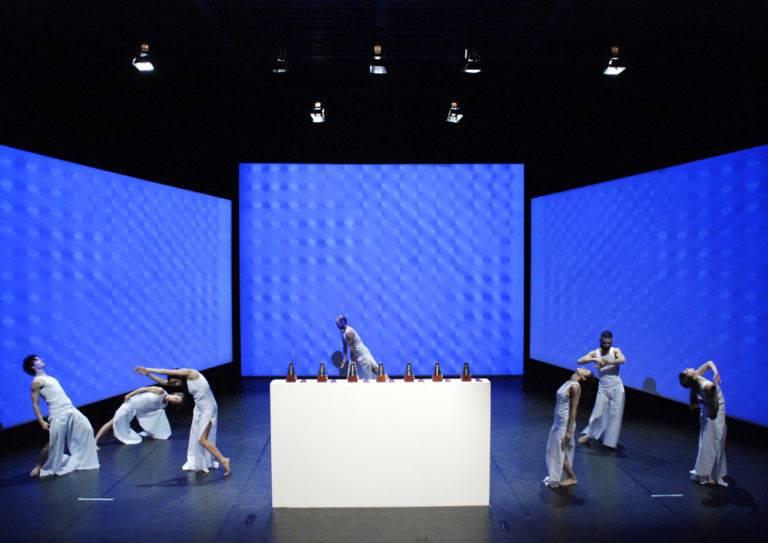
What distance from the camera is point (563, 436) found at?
4809mm

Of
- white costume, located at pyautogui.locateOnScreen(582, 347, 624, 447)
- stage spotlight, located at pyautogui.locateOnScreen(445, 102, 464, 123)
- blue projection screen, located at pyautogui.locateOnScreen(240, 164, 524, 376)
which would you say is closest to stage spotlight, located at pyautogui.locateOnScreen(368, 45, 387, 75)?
stage spotlight, located at pyautogui.locateOnScreen(445, 102, 464, 123)

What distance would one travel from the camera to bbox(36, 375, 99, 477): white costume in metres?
5.15

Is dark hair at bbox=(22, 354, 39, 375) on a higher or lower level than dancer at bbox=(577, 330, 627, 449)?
higher

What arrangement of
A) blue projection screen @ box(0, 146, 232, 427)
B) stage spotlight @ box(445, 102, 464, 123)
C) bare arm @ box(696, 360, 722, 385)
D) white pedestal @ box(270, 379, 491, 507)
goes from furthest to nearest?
stage spotlight @ box(445, 102, 464, 123) < blue projection screen @ box(0, 146, 232, 427) < bare arm @ box(696, 360, 722, 385) < white pedestal @ box(270, 379, 491, 507)

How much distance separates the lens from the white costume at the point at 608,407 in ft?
19.6

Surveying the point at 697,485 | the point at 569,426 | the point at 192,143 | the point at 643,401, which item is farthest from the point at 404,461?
the point at 192,143

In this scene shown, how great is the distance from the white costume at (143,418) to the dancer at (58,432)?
69 centimetres

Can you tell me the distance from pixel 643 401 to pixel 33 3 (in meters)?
9.49

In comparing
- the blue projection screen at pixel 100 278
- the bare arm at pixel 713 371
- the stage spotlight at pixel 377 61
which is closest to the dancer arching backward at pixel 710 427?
the bare arm at pixel 713 371

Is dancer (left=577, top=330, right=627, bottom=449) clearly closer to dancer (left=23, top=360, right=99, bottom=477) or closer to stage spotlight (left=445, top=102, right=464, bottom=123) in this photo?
stage spotlight (left=445, top=102, right=464, bottom=123)

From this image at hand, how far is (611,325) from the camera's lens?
828cm

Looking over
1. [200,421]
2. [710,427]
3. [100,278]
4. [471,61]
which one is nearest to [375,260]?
[471,61]

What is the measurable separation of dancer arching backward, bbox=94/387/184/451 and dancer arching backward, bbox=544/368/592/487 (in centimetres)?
418

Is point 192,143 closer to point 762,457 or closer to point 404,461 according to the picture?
point 404,461
